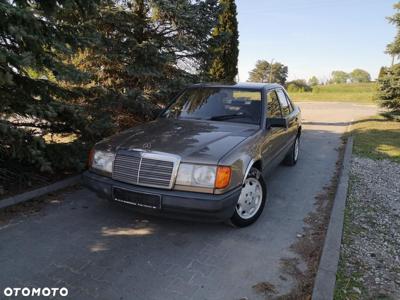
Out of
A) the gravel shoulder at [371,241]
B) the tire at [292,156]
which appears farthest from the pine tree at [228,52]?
the gravel shoulder at [371,241]

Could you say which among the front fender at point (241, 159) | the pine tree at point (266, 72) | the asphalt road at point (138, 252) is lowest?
the asphalt road at point (138, 252)

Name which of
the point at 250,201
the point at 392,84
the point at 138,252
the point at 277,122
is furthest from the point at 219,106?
the point at 392,84

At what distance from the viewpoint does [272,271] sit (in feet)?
10.5

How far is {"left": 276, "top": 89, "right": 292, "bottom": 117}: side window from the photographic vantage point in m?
5.97

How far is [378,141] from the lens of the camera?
9.90m

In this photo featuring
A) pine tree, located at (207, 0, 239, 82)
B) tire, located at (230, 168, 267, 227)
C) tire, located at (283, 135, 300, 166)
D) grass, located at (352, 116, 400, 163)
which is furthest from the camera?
pine tree, located at (207, 0, 239, 82)

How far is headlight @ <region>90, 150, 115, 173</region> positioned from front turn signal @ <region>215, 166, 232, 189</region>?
1233 millimetres

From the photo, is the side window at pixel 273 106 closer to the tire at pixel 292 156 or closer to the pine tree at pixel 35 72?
the tire at pixel 292 156

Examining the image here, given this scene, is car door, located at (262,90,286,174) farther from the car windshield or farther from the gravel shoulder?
the gravel shoulder

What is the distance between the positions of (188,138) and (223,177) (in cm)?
78

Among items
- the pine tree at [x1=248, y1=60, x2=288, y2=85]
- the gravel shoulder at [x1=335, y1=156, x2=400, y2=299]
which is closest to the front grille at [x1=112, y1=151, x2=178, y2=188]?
the gravel shoulder at [x1=335, y1=156, x2=400, y2=299]

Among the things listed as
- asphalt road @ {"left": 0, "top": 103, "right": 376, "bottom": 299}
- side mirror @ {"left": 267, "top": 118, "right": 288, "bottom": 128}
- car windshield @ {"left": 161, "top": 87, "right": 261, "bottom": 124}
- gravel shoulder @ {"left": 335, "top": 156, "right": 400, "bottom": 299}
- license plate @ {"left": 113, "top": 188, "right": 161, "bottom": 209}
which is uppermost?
car windshield @ {"left": 161, "top": 87, "right": 261, "bottom": 124}

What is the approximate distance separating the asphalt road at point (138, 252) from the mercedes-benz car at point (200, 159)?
1.20ft

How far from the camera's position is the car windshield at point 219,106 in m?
4.82
